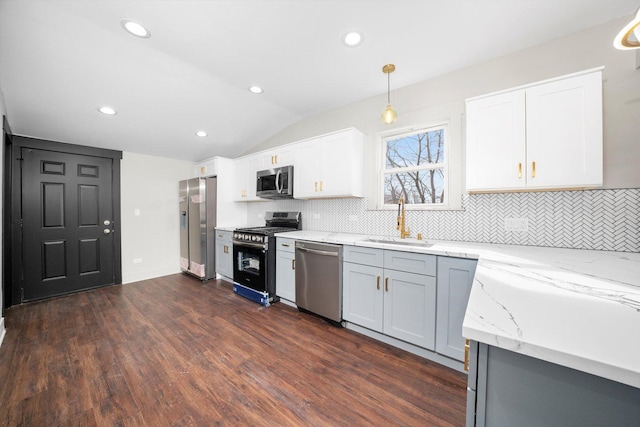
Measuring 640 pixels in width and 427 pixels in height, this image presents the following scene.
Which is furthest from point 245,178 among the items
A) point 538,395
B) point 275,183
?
point 538,395

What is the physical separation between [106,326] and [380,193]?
342 centimetres

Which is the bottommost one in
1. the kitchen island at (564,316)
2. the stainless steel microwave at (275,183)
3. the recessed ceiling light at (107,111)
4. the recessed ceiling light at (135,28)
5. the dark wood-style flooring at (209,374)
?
the dark wood-style flooring at (209,374)

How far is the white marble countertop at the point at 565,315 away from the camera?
0.55 metres

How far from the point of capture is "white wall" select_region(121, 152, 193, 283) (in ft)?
13.3

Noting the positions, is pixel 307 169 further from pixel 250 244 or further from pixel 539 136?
pixel 539 136

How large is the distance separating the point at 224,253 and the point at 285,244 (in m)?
1.60

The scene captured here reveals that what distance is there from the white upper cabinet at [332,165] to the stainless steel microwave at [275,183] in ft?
0.48

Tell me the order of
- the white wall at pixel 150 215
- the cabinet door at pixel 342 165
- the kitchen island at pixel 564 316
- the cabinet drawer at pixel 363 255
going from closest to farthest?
the kitchen island at pixel 564 316, the cabinet drawer at pixel 363 255, the cabinet door at pixel 342 165, the white wall at pixel 150 215

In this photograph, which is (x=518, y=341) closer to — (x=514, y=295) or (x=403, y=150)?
(x=514, y=295)

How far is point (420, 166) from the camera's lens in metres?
2.78

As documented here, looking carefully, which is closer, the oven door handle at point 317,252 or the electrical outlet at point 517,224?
the electrical outlet at point 517,224

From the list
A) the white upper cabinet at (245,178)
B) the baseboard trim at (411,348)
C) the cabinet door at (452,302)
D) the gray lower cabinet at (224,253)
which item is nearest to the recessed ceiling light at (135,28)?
the white upper cabinet at (245,178)

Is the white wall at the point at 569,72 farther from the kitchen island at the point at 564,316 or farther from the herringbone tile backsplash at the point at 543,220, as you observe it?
the kitchen island at the point at 564,316

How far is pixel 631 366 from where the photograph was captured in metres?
0.51
